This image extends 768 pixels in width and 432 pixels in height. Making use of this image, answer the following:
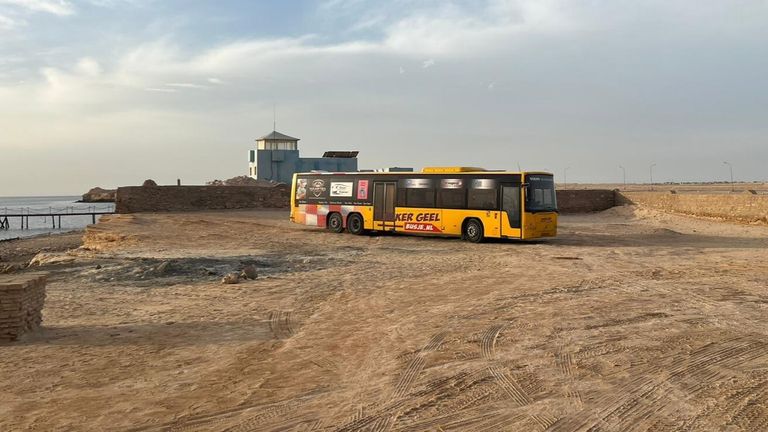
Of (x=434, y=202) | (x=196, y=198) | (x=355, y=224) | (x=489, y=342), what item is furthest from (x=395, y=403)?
(x=196, y=198)

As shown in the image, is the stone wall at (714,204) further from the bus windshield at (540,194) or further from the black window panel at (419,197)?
the black window panel at (419,197)

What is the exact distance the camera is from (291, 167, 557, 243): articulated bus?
19031mm

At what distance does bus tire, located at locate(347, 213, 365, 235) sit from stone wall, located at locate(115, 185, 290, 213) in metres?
16.1

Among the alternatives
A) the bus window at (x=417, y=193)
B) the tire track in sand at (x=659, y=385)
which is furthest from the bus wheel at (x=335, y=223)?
the tire track in sand at (x=659, y=385)

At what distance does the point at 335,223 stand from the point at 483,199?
6526 mm

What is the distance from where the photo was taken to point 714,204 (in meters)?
29.1

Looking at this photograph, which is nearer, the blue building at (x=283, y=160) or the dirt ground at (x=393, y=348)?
the dirt ground at (x=393, y=348)

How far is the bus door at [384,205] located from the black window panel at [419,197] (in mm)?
653

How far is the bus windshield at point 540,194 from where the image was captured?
18.8 metres

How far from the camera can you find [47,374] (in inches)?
233

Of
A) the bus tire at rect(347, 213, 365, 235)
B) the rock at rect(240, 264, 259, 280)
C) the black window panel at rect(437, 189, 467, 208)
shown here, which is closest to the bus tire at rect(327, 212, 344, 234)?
the bus tire at rect(347, 213, 365, 235)

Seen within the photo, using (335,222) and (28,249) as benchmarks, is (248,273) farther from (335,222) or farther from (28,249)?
(28,249)

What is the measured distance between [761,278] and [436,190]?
1068 cm

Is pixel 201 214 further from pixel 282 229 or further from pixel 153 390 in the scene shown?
pixel 153 390
